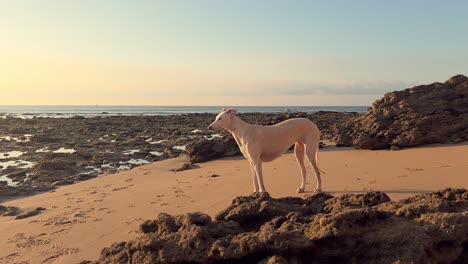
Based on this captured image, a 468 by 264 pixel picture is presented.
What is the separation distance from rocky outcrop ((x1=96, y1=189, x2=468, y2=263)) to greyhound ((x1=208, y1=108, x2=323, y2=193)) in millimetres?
4312

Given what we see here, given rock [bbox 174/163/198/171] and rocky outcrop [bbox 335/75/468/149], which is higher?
rocky outcrop [bbox 335/75/468/149]

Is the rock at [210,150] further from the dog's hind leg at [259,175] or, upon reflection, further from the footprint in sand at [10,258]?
the footprint in sand at [10,258]

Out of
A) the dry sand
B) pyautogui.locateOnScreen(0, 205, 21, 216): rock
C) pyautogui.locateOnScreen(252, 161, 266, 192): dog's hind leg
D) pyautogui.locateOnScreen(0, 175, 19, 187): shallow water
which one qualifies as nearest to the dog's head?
pyautogui.locateOnScreen(252, 161, 266, 192): dog's hind leg

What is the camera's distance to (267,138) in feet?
29.1

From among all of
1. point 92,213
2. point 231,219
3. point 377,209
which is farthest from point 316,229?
point 92,213

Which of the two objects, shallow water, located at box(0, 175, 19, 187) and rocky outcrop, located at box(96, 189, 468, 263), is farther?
shallow water, located at box(0, 175, 19, 187)

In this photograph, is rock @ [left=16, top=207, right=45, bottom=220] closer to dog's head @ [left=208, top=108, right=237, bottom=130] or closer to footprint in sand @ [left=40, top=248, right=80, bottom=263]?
footprint in sand @ [left=40, top=248, right=80, bottom=263]

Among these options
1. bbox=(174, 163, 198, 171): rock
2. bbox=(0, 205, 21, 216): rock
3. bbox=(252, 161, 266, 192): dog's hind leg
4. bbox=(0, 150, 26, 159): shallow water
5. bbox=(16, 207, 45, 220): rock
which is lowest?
bbox=(0, 150, 26, 159): shallow water

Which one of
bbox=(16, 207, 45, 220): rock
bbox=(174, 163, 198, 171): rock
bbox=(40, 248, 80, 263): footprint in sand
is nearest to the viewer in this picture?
bbox=(40, 248, 80, 263): footprint in sand

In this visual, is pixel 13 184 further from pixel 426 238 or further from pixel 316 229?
pixel 426 238

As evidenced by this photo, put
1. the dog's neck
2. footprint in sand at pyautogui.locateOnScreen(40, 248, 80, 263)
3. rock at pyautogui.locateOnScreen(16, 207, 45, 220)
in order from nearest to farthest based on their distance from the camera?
footprint in sand at pyautogui.locateOnScreen(40, 248, 80, 263) < rock at pyautogui.locateOnScreen(16, 207, 45, 220) < the dog's neck

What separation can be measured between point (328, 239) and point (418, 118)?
35.3 ft

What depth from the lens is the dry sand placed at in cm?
648

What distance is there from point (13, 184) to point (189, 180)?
5864mm
